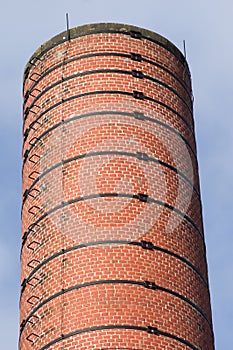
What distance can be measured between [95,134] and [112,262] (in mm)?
2720

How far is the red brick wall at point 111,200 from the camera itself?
2164cm

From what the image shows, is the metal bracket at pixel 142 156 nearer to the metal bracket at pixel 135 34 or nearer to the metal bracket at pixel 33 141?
the metal bracket at pixel 33 141

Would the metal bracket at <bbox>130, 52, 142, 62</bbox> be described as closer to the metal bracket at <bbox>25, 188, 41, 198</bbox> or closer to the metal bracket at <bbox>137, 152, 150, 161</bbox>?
the metal bracket at <bbox>137, 152, 150, 161</bbox>

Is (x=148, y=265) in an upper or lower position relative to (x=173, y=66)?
lower

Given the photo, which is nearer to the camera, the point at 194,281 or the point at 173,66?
Answer: the point at 194,281

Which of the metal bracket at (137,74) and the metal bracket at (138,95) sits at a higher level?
the metal bracket at (137,74)

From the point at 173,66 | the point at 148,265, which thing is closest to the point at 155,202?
the point at 148,265

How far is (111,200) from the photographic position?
22516mm

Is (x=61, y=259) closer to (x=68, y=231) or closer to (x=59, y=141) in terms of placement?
(x=68, y=231)

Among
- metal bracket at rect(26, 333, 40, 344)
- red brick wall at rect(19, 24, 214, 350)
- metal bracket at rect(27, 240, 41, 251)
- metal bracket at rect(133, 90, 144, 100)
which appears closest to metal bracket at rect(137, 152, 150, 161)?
red brick wall at rect(19, 24, 214, 350)

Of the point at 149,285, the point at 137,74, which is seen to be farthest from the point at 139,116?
the point at 149,285

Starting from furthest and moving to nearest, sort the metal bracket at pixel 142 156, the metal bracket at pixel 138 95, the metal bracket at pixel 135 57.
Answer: the metal bracket at pixel 135 57 < the metal bracket at pixel 138 95 < the metal bracket at pixel 142 156

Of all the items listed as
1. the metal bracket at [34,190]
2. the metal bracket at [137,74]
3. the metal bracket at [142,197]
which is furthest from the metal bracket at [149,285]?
the metal bracket at [137,74]

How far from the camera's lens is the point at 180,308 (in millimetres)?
22062
